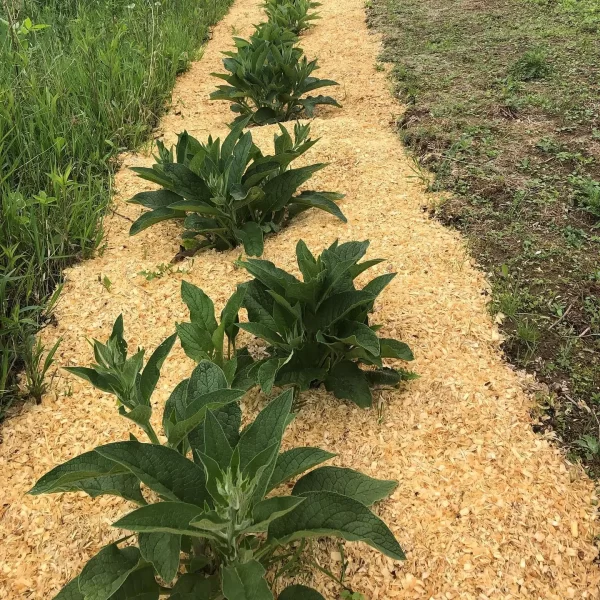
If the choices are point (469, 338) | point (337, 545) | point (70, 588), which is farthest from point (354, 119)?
point (70, 588)

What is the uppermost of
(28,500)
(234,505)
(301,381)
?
(234,505)

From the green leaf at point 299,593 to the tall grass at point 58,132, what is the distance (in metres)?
1.41

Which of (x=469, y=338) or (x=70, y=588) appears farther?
(x=469, y=338)

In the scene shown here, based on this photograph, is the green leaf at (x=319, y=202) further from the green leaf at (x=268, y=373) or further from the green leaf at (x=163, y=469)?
the green leaf at (x=163, y=469)

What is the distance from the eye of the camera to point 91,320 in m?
2.69

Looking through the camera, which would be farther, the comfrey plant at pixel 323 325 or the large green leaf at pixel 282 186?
the large green leaf at pixel 282 186

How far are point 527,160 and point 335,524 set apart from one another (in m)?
2.95

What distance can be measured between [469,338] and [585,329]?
506 millimetres

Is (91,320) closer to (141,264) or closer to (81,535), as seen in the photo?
(141,264)

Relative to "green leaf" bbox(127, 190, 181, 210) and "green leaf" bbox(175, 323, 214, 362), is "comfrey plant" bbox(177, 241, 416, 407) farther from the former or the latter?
"green leaf" bbox(127, 190, 181, 210)

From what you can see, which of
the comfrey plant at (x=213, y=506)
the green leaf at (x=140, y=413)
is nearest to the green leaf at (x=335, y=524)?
the comfrey plant at (x=213, y=506)

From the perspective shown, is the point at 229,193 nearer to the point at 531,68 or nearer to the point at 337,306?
the point at 337,306

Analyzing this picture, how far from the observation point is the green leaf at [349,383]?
6.86ft

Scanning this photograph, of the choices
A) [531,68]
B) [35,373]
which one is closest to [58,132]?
[35,373]
